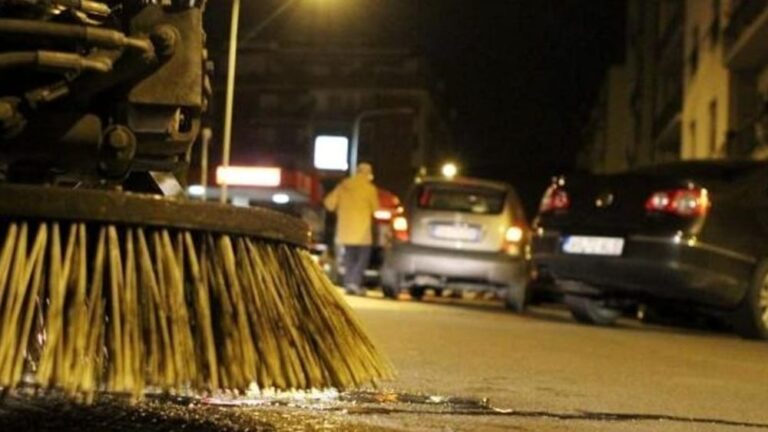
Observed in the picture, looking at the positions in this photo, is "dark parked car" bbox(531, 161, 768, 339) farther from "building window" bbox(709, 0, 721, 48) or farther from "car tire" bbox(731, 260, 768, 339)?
"building window" bbox(709, 0, 721, 48)

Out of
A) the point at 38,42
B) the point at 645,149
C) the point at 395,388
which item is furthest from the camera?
the point at 645,149

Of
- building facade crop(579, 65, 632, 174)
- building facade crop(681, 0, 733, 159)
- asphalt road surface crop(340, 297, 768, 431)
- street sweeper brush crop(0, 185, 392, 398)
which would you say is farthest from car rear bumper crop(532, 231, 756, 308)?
building facade crop(579, 65, 632, 174)

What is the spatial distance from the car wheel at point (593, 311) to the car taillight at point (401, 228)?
3.53 metres

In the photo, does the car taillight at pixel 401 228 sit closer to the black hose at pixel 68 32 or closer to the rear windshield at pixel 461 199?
the rear windshield at pixel 461 199

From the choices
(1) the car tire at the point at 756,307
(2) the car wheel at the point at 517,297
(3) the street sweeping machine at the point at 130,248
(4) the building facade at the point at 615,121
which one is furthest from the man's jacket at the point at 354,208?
(4) the building facade at the point at 615,121

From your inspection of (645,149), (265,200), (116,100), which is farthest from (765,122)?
(645,149)

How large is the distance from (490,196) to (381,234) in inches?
101

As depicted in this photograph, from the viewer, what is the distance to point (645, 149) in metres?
51.2

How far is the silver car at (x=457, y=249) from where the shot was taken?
15.9m

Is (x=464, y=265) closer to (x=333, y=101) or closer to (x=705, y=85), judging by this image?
(x=705, y=85)

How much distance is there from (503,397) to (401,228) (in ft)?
33.9

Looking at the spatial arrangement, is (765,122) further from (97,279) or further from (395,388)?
(97,279)

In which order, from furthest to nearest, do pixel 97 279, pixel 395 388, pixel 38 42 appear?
pixel 395 388 < pixel 38 42 < pixel 97 279

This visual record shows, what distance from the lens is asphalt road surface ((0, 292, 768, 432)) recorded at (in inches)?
183
